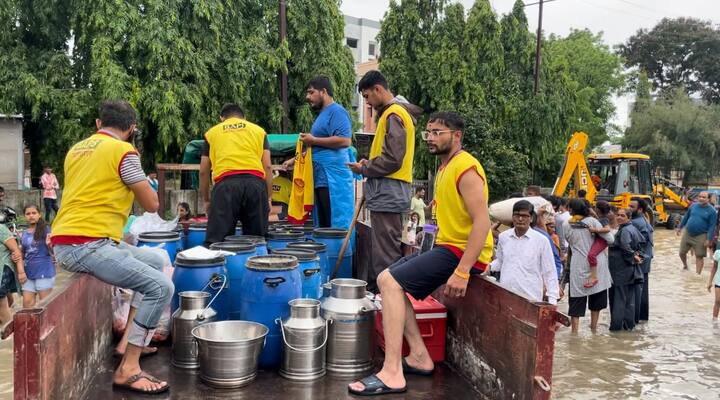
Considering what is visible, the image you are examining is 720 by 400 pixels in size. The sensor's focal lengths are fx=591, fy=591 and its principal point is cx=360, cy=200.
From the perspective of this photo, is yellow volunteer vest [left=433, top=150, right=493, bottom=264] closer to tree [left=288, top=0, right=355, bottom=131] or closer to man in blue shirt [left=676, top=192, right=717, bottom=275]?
man in blue shirt [left=676, top=192, right=717, bottom=275]

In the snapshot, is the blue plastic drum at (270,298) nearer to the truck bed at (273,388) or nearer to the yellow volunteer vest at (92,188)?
the truck bed at (273,388)

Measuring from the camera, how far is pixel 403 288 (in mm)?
3379

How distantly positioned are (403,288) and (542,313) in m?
0.98

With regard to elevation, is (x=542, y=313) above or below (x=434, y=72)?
below

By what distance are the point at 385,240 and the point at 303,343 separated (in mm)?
1435

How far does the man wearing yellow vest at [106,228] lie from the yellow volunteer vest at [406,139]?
1.76 metres

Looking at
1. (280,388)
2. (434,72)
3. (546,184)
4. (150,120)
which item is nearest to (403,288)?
(280,388)

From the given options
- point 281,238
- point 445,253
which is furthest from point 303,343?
point 281,238

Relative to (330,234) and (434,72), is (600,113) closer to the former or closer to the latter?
(434,72)

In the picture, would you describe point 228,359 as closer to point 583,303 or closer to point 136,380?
point 136,380

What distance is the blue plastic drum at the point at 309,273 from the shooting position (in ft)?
12.1

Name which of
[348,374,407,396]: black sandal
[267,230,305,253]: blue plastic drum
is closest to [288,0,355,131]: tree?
[267,230,305,253]: blue plastic drum

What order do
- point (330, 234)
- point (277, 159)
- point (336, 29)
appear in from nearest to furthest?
1. point (330, 234)
2. point (277, 159)
3. point (336, 29)

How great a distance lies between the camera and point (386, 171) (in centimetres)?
427
